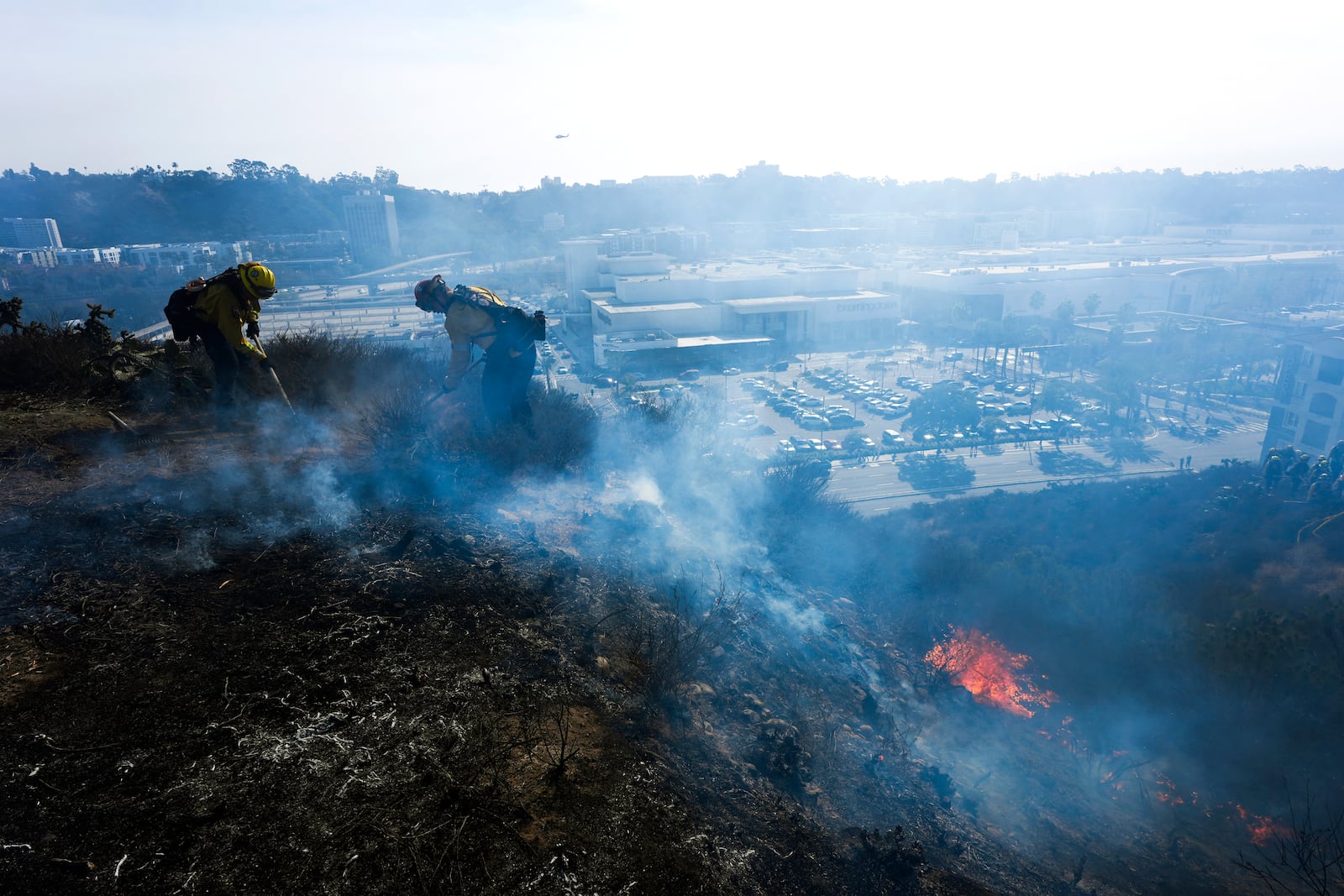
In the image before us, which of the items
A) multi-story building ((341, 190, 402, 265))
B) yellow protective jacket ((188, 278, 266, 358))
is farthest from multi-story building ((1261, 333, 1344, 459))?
multi-story building ((341, 190, 402, 265))

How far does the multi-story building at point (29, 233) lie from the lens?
183ft

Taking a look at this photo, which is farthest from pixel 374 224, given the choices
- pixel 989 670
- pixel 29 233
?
pixel 989 670

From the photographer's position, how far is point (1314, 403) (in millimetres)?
23828

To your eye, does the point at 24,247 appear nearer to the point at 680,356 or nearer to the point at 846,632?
the point at 680,356

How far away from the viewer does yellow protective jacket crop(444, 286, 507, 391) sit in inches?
310

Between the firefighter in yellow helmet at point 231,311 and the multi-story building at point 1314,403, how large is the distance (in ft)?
97.8

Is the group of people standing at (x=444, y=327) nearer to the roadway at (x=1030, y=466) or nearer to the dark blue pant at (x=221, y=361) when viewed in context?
the dark blue pant at (x=221, y=361)

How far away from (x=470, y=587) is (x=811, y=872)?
3350 mm

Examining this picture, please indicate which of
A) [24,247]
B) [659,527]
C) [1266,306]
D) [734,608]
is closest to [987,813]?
[734,608]

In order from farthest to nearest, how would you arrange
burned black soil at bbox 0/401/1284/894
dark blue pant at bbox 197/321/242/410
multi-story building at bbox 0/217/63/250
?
1. multi-story building at bbox 0/217/63/250
2. dark blue pant at bbox 197/321/242/410
3. burned black soil at bbox 0/401/1284/894

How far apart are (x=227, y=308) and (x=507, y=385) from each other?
329cm

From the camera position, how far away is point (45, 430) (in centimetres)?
739

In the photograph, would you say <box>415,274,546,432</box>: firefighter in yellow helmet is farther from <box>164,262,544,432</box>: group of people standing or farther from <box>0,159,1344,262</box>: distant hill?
<box>0,159,1344,262</box>: distant hill

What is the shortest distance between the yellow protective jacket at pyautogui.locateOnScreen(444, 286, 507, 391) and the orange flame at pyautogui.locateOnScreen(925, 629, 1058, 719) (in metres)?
7.83
